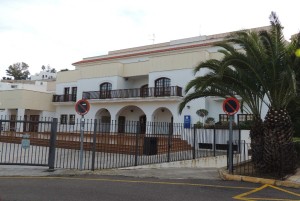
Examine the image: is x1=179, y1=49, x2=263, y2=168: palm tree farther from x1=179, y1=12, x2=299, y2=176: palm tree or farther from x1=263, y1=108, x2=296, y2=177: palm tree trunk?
x1=263, y1=108, x2=296, y2=177: palm tree trunk

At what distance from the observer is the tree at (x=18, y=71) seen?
92.1m

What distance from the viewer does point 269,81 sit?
10.5 m

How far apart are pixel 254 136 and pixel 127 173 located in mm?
4855

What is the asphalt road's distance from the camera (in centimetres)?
716

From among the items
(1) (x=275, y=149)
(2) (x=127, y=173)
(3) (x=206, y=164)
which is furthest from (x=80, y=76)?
(1) (x=275, y=149)

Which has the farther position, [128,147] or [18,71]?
[18,71]

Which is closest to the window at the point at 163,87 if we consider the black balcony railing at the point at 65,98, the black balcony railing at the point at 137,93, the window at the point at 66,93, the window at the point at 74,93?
the black balcony railing at the point at 137,93

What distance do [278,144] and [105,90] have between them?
25.5 meters

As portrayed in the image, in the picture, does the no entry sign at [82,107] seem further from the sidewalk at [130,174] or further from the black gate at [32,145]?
the sidewalk at [130,174]

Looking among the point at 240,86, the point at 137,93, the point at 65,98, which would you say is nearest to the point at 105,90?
the point at 137,93

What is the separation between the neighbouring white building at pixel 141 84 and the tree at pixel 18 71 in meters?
58.7

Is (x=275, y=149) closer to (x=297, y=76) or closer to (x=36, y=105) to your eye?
(x=297, y=76)

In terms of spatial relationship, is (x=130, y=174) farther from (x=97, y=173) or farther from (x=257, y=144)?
(x=257, y=144)

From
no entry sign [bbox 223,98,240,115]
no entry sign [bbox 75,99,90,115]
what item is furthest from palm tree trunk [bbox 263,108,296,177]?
no entry sign [bbox 75,99,90,115]
